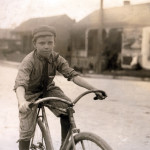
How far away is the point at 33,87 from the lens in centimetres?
394

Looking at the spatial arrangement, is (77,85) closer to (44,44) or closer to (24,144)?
(24,144)

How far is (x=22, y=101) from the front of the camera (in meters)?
3.22

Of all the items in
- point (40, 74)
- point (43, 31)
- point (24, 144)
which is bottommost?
point (24, 144)

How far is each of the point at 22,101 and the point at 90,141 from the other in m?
0.64

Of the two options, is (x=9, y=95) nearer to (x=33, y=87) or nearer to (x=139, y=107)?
(x=139, y=107)

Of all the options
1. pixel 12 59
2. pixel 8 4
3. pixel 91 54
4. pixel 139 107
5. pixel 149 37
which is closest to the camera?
pixel 139 107

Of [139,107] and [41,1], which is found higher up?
[41,1]

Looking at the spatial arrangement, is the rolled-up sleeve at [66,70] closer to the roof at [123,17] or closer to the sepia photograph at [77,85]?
the sepia photograph at [77,85]

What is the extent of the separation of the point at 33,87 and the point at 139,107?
5619 millimetres

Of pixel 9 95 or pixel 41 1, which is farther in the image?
pixel 41 1

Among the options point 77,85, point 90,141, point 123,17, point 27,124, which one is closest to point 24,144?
point 27,124

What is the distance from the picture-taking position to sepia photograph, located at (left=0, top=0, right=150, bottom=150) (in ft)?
12.2

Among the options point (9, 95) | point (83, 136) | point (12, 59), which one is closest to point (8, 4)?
point (9, 95)

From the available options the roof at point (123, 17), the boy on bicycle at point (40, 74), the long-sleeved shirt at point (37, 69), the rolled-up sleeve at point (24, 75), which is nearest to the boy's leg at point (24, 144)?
the boy on bicycle at point (40, 74)
